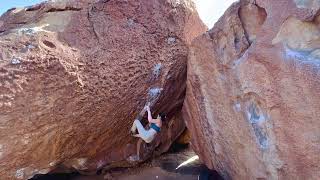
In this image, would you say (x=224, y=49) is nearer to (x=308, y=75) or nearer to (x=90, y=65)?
(x=308, y=75)

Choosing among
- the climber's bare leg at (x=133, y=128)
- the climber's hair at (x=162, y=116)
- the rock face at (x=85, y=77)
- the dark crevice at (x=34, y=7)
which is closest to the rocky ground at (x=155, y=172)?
the rock face at (x=85, y=77)

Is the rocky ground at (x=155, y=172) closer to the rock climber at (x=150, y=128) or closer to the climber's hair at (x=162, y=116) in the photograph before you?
the climber's hair at (x=162, y=116)

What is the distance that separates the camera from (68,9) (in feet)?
16.0

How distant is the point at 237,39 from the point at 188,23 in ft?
4.74

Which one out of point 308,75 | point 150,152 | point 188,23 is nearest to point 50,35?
point 188,23

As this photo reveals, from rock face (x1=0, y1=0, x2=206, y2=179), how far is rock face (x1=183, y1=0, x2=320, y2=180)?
0.60 metres

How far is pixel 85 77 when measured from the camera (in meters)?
4.29

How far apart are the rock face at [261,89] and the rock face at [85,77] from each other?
1.98 ft

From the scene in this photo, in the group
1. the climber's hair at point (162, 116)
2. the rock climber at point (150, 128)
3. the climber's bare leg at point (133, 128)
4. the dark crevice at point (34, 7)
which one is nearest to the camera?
the rock climber at point (150, 128)

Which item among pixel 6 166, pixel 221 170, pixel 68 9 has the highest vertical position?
pixel 68 9

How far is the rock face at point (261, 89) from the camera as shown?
3.07m

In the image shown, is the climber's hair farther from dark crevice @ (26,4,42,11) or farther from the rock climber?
dark crevice @ (26,4,42,11)

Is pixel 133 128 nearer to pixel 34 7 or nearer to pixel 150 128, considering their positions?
pixel 150 128

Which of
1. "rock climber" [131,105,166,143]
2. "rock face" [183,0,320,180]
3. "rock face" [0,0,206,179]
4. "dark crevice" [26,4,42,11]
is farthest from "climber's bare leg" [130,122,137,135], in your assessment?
"dark crevice" [26,4,42,11]
